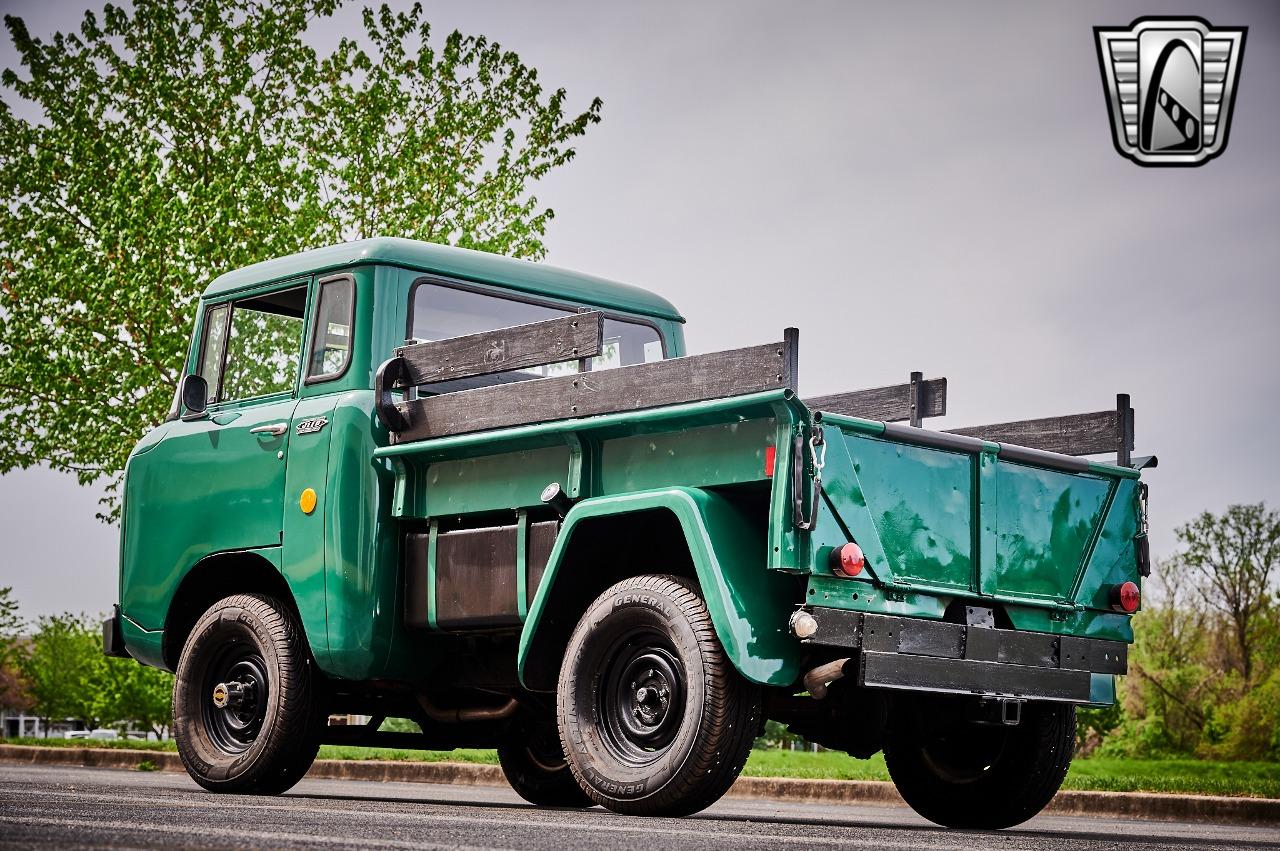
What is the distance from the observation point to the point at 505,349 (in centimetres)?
746

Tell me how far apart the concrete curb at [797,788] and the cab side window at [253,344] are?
5.34m

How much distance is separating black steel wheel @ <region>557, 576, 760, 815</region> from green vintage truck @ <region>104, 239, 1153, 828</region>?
1 cm

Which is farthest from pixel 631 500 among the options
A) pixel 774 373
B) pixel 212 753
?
pixel 212 753

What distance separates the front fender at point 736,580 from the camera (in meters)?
6.04

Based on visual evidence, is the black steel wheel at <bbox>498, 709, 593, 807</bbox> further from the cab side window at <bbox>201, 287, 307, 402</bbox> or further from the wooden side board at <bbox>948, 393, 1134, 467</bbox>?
the wooden side board at <bbox>948, 393, 1134, 467</bbox>

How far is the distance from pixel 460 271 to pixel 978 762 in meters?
3.65

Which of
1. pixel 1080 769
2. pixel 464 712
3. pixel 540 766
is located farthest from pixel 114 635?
pixel 1080 769

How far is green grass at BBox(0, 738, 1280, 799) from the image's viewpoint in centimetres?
1193

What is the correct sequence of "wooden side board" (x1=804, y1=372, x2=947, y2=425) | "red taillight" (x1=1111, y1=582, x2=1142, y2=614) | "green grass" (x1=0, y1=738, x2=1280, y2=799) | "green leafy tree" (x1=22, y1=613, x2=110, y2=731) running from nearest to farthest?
1. "red taillight" (x1=1111, y1=582, x2=1142, y2=614)
2. "wooden side board" (x1=804, y1=372, x2=947, y2=425)
3. "green grass" (x1=0, y1=738, x2=1280, y2=799)
4. "green leafy tree" (x1=22, y1=613, x2=110, y2=731)

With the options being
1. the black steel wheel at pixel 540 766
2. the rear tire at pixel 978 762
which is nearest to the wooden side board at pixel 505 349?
the rear tire at pixel 978 762

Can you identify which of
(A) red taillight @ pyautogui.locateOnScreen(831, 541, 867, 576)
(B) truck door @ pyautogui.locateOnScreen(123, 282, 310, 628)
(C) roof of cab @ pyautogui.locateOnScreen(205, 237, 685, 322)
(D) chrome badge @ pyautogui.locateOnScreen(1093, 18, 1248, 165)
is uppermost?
(D) chrome badge @ pyautogui.locateOnScreen(1093, 18, 1248, 165)

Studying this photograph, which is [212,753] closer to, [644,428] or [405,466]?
[405,466]

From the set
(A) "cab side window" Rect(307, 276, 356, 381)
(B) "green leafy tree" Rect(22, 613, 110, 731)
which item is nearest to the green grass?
(A) "cab side window" Rect(307, 276, 356, 381)

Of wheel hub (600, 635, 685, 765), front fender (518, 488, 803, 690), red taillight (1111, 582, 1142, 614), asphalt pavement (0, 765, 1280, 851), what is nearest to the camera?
asphalt pavement (0, 765, 1280, 851)
